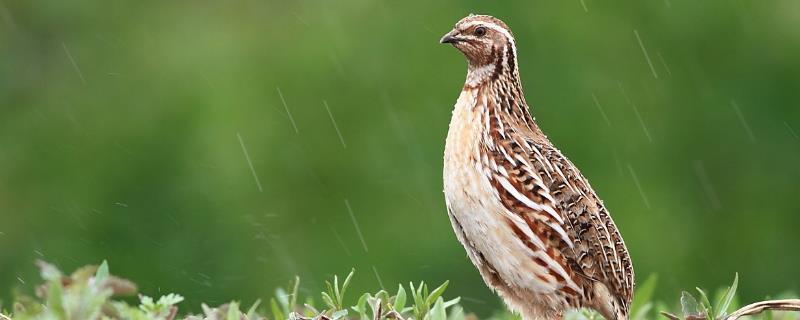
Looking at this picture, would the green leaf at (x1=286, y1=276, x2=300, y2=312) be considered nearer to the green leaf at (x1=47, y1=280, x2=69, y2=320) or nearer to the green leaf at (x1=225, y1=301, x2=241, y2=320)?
the green leaf at (x1=225, y1=301, x2=241, y2=320)

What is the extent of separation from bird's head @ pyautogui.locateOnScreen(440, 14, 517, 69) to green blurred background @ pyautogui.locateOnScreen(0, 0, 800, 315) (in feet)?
33.7

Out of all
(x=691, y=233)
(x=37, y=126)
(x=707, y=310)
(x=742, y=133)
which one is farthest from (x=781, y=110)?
(x=707, y=310)

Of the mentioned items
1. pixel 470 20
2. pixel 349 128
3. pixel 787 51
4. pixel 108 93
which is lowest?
pixel 787 51

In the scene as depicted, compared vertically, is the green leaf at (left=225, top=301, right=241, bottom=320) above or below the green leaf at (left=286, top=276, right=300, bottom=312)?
above

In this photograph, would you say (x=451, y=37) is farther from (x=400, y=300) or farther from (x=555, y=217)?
(x=400, y=300)

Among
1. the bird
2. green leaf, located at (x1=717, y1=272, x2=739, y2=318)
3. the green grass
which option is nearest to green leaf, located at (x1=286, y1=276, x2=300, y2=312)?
the green grass

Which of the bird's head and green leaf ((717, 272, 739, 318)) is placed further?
the bird's head

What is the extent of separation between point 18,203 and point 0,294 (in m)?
1.59

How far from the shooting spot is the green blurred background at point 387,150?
684 inches

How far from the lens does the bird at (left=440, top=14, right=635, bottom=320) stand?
5.98 metres

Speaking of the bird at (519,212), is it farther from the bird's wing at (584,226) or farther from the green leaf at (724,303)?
the green leaf at (724,303)

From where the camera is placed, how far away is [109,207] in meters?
18.6

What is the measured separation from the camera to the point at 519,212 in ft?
20.0

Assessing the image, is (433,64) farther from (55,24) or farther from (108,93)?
(55,24)
